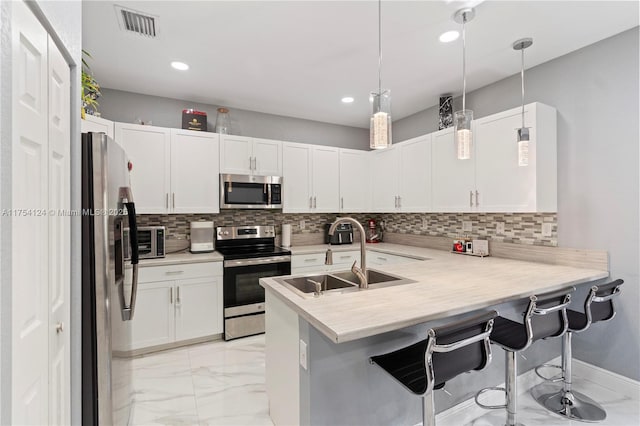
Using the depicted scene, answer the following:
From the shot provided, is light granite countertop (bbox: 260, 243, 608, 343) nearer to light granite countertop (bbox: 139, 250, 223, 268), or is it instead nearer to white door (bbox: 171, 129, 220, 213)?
light granite countertop (bbox: 139, 250, 223, 268)

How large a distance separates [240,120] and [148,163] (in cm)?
127

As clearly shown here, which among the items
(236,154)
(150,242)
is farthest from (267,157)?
(150,242)

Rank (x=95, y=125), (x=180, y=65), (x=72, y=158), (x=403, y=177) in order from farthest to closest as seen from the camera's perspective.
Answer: (x=403, y=177)
(x=180, y=65)
(x=95, y=125)
(x=72, y=158)

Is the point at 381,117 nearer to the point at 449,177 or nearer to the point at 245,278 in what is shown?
the point at 449,177

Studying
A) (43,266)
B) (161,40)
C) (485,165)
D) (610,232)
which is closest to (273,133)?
(161,40)

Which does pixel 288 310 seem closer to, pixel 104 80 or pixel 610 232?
pixel 610 232

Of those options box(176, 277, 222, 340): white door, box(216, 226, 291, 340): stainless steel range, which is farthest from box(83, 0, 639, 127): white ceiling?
box(176, 277, 222, 340): white door

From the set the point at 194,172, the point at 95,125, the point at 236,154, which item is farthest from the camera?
the point at 236,154

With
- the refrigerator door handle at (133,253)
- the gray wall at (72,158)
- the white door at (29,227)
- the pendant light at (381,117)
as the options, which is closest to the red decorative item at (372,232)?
the pendant light at (381,117)

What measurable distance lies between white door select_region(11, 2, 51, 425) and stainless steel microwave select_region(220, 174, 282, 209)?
7.94 feet

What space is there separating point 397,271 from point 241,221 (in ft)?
7.39

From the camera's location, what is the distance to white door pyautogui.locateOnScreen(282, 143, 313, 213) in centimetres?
373

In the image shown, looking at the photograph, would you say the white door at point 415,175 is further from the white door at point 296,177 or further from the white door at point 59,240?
the white door at point 59,240

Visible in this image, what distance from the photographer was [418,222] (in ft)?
13.1
